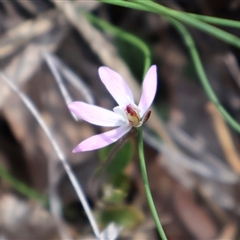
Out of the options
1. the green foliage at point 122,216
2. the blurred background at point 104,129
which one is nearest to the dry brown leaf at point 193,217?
the blurred background at point 104,129

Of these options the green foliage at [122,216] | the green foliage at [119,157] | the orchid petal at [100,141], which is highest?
the orchid petal at [100,141]

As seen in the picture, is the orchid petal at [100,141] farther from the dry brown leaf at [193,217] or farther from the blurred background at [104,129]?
the dry brown leaf at [193,217]

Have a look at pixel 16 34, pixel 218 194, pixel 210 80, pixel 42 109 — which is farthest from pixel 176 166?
pixel 16 34

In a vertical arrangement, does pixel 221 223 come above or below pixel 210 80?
below

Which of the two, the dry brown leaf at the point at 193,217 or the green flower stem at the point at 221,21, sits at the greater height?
the green flower stem at the point at 221,21

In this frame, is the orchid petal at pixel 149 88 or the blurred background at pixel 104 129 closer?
the orchid petal at pixel 149 88

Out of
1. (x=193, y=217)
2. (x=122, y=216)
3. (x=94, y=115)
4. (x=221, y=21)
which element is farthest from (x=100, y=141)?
(x=193, y=217)

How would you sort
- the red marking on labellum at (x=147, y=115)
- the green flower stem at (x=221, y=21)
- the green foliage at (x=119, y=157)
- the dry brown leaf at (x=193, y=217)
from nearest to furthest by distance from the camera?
the red marking on labellum at (x=147, y=115), the green flower stem at (x=221, y=21), the green foliage at (x=119, y=157), the dry brown leaf at (x=193, y=217)

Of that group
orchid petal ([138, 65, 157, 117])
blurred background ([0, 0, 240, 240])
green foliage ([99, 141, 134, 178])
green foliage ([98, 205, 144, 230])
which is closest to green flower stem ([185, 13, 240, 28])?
orchid petal ([138, 65, 157, 117])

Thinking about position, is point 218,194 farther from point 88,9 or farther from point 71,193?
point 88,9
